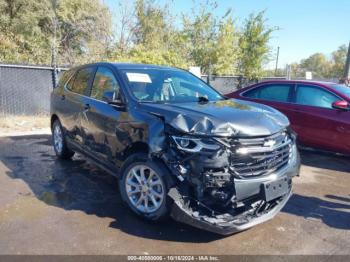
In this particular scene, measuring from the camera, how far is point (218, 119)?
348 cm

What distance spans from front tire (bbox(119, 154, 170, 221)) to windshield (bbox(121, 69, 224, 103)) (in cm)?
83

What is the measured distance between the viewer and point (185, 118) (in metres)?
3.49

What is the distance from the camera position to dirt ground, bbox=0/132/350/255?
3.32 m

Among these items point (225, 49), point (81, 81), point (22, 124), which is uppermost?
point (225, 49)

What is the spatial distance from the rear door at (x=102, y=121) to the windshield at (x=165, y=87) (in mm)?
235

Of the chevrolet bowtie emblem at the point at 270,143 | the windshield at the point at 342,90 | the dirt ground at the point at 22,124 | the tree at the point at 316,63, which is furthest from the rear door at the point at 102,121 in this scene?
the tree at the point at 316,63

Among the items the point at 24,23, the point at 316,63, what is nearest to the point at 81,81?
the point at 24,23

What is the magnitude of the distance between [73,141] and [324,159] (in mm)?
4900

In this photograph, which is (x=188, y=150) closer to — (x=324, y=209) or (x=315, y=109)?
(x=324, y=209)

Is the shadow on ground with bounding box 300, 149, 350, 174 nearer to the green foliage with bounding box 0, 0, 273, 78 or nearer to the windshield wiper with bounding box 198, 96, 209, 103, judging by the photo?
the windshield wiper with bounding box 198, 96, 209, 103

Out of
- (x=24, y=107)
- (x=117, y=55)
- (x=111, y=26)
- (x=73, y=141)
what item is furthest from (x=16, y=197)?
(x=111, y=26)

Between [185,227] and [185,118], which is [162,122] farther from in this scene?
[185,227]

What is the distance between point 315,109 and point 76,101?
176 inches

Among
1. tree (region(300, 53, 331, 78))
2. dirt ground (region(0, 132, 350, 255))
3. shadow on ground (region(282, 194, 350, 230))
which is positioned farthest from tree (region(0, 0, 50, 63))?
tree (region(300, 53, 331, 78))
